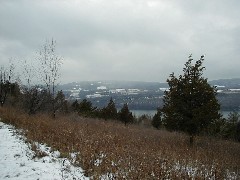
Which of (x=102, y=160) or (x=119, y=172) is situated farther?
(x=102, y=160)

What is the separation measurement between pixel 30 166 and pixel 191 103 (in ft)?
37.8

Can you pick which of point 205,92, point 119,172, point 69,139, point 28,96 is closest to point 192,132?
point 205,92

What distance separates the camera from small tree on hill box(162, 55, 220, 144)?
52.8 feet

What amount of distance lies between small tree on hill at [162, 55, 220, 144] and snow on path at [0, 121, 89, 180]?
379 inches

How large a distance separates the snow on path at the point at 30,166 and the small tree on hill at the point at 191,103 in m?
9.63

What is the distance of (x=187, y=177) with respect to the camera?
637 centimetres

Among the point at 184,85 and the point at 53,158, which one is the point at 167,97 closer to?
the point at 184,85

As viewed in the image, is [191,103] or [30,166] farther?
[191,103]

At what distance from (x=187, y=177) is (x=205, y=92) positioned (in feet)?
35.3

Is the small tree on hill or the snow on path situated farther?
the small tree on hill

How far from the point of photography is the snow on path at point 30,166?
660cm

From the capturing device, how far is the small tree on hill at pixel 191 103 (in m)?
16.1

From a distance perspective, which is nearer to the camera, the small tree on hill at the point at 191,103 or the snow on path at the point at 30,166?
the snow on path at the point at 30,166

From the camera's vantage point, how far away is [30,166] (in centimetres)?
733
